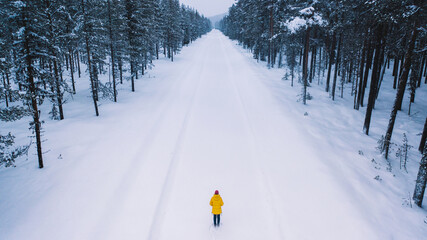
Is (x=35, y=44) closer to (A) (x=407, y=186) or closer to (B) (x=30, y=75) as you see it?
(B) (x=30, y=75)

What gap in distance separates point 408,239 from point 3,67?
16.5m

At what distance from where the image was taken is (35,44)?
10.8m

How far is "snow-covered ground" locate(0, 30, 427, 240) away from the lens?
8.02 m

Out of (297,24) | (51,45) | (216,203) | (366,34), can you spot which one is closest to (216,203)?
(216,203)

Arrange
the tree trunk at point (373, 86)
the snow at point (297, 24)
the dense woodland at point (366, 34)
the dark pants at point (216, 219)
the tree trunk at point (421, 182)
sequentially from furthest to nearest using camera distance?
1. the snow at point (297, 24)
2. the tree trunk at point (373, 86)
3. the dense woodland at point (366, 34)
4. the tree trunk at point (421, 182)
5. the dark pants at point (216, 219)

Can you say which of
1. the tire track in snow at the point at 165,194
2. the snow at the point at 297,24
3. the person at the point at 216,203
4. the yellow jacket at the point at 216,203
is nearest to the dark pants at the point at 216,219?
the person at the point at 216,203

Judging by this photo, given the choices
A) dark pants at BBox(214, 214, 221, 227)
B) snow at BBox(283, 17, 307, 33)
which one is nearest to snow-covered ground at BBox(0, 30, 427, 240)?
dark pants at BBox(214, 214, 221, 227)

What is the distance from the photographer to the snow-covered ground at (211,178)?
802 centimetres

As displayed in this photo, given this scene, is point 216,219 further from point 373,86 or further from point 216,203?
point 373,86

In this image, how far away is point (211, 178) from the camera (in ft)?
35.0

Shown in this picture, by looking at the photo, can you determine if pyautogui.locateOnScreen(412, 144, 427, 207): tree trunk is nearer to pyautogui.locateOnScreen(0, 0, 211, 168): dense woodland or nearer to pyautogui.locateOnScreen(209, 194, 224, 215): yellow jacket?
pyautogui.locateOnScreen(209, 194, 224, 215): yellow jacket

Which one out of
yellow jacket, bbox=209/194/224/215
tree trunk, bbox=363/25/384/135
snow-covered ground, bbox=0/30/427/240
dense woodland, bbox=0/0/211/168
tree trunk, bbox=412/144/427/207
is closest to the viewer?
yellow jacket, bbox=209/194/224/215

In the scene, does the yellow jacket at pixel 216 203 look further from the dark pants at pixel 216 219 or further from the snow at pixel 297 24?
the snow at pixel 297 24

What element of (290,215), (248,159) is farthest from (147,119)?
(290,215)
